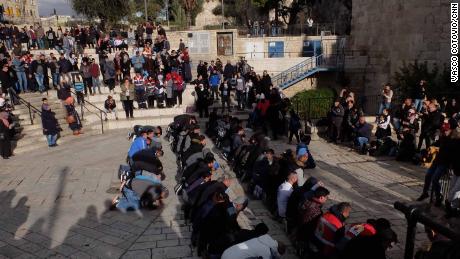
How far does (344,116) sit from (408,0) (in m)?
9.80

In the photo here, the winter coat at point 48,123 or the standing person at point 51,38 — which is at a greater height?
the standing person at point 51,38

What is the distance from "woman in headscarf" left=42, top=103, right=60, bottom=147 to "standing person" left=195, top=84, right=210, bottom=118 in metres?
5.64

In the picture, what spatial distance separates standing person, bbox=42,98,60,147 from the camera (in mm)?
13041

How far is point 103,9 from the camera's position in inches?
1247

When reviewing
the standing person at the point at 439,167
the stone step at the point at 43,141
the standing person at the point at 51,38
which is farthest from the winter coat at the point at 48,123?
the standing person at the point at 51,38

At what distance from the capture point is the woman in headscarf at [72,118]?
47.5 feet

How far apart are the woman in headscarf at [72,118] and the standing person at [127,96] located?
1.99 meters

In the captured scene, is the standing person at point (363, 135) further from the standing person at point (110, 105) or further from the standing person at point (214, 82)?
the standing person at point (110, 105)

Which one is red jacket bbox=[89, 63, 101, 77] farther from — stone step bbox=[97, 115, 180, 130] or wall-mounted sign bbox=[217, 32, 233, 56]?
wall-mounted sign bbox=[217, 32, 233, 56]

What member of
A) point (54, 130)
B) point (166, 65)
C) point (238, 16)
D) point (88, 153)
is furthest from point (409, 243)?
point (238, 16)

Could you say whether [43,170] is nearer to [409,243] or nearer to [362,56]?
[409,243]

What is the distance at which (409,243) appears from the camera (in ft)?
12.6

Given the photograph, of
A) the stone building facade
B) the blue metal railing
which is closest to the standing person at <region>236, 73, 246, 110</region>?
the blue metal railing

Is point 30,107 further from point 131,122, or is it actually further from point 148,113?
point 148,113
